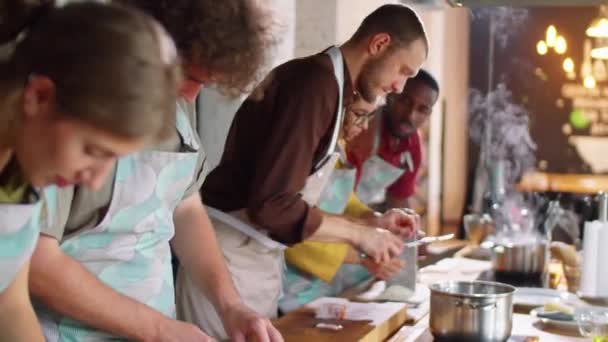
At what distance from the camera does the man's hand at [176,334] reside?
1562 millimetres

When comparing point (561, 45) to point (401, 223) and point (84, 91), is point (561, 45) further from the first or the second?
point (84, 91)

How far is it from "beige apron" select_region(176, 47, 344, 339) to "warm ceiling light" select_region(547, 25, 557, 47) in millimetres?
4921

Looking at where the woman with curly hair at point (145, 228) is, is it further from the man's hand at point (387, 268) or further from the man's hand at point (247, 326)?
the man's hand at point (387, 268)

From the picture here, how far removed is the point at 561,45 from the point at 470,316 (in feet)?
17.8

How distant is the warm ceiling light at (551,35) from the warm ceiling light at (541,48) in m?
0.03

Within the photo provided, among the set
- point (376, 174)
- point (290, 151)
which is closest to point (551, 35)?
point (376, 174)

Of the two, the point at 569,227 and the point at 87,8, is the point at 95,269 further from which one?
the point at 569,227

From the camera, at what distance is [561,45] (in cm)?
705

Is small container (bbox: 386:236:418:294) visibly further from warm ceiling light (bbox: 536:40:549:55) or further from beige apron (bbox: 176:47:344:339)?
warm ceiling light (bbox: 536:40:549:55)

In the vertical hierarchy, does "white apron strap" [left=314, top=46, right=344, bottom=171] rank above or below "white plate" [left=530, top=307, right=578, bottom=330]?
above

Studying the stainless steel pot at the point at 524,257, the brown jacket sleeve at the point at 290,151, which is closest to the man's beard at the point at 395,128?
the stainless steel pot at the point at 524,257

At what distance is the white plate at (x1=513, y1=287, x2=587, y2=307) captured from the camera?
2.75 m

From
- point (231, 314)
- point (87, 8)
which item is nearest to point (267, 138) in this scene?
point (231, 314)

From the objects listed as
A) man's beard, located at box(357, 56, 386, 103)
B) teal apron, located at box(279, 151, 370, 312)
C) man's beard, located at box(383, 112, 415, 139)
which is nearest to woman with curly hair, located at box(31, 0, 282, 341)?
man's beard, located at box(357, 56, 386, 103)
